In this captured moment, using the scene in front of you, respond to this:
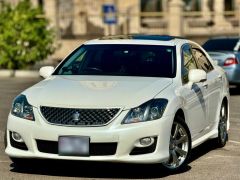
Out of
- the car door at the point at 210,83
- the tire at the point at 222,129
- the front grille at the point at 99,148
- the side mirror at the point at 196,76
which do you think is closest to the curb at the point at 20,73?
the tire at the point at 222,129

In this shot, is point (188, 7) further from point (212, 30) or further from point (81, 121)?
point (81, 121)

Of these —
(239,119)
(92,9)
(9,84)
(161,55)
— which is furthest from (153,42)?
(92,9)

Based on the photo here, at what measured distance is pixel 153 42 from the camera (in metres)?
10.1

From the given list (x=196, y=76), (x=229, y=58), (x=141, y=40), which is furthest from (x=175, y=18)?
(x=196, y=76)

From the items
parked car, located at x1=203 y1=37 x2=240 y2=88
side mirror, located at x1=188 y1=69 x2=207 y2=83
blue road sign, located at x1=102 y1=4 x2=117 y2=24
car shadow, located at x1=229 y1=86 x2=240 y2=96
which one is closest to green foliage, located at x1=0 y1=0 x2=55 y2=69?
blue road sign, located at x1=102 y1=4 x2=117 y2=24

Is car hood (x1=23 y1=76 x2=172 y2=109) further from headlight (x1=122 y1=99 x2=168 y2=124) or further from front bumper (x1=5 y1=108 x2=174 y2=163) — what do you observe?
front bumper (x1=5 y1=108 x2=174 y2=163)

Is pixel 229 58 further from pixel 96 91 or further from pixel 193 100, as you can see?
pixel 96 91

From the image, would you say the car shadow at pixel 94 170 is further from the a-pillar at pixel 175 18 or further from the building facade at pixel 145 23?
the a-pillar at pixel 175 18

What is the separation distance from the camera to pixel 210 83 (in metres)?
10.3

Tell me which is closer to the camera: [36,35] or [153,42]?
[153,42]

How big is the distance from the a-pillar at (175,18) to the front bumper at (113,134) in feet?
108

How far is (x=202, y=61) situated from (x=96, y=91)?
2445 millimetres

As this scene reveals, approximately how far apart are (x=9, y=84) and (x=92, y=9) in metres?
28.1

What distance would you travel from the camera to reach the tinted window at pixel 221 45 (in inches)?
780
